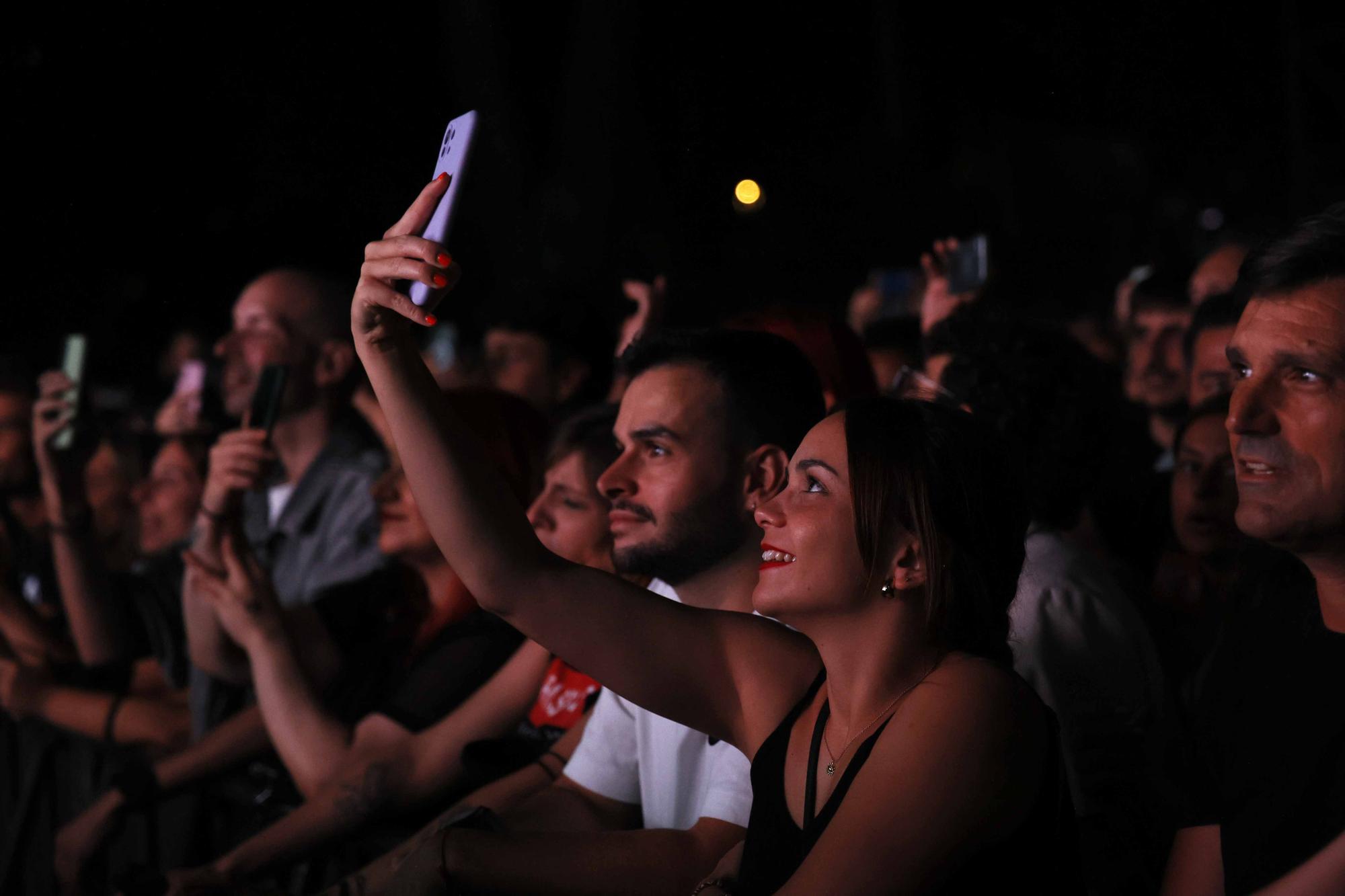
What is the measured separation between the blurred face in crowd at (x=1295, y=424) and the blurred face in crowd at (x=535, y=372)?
12.0ft

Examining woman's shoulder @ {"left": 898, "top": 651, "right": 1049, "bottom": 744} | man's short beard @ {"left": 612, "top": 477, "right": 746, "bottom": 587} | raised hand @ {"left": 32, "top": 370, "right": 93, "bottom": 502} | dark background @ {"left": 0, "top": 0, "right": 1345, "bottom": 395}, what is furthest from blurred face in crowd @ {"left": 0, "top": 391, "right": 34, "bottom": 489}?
woman's shoulder @ {"left": 898, "top": 651, "right": 1049, "bottom": 744}

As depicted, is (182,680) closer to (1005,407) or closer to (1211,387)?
(1005,407)

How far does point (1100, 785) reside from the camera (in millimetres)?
2717

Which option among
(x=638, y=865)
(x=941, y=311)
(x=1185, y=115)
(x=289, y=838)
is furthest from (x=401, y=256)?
(x=1185, y=115)

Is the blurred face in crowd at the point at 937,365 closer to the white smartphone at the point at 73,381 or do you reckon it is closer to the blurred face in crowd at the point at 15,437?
the white smartphone at the point at 73,381

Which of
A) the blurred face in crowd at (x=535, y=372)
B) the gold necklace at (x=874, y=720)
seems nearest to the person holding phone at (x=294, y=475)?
the blurred face in crowd at (x=535, y=372)

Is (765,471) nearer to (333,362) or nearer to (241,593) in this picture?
(241,593)

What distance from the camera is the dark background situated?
10539 millimetres

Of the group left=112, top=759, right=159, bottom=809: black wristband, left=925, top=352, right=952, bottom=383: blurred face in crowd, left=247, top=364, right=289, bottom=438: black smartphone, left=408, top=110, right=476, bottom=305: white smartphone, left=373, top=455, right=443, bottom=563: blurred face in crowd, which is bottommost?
left=112, top=759, right=159, bottom=809: black wristband

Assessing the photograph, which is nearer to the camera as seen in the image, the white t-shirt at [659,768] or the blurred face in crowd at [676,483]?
the white t-shirt at [659,768]

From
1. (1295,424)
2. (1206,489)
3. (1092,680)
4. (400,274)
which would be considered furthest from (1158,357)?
(400,274)

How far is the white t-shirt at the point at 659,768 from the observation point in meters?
2.50

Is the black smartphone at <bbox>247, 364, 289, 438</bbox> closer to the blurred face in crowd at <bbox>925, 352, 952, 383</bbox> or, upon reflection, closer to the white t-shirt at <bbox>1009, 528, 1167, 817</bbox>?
the blurred face in crowd at <bbox>925, 352, 952, 383</bbox>

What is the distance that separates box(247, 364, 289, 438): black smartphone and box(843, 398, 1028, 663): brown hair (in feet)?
7.54
